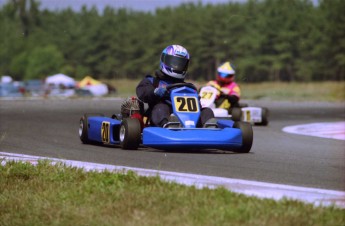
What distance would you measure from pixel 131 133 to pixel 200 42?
271ft

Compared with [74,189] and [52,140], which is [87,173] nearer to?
[74,189]

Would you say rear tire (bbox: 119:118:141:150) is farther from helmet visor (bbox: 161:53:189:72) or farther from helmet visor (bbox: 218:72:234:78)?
helmet visor (bbox: 218:72:234:78)

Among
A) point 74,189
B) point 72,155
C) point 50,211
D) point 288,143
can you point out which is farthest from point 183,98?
point 50,211

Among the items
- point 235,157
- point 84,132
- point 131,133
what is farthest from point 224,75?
point 235,157

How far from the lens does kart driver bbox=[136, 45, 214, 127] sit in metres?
10.4

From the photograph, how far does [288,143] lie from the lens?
39.9 ft

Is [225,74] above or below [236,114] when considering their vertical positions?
above

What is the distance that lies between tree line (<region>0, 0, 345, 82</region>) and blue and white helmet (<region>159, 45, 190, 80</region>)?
2732 inches

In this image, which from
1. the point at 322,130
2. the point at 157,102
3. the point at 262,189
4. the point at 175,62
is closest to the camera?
the point at 262,189

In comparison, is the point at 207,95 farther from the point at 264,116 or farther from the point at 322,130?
the point at 322,130

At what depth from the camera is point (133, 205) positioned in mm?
5613

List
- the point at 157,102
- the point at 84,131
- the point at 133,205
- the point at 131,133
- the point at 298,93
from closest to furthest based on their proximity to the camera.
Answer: the point at 133,205, the point at 131,133, the point at 157,102, the point at 84,131, the point at 298,93

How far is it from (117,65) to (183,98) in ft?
305

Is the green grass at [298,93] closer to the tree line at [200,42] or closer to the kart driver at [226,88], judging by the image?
the kart driver at [226,88]
